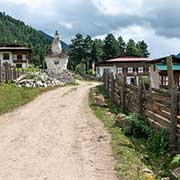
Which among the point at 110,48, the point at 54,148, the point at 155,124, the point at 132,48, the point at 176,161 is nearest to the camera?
the point at 176,161

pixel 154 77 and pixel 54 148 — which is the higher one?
pixel 154 77

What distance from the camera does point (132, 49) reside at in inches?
3693

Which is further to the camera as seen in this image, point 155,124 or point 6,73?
point 6,73

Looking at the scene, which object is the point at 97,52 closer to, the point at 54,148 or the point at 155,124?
the point at 155,124

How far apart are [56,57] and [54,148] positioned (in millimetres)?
35707

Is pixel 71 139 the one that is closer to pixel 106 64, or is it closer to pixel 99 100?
pixel 99 100

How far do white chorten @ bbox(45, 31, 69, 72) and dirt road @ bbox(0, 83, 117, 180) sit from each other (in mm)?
28972

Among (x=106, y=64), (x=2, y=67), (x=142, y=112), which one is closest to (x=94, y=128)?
(x=142, y=112)

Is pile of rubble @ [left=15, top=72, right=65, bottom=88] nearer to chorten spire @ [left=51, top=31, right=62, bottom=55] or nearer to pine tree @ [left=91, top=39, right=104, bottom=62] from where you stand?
chorten spire @ [left=51, top=31, right=62, bottom=55]

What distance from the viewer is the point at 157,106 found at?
11367 millimetres

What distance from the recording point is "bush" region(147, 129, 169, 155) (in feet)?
31.7

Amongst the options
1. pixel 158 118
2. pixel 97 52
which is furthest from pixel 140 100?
pixel 97 52

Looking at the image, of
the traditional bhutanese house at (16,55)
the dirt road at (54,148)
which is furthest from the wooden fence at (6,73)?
the traditional bhutanese house at (16,55)

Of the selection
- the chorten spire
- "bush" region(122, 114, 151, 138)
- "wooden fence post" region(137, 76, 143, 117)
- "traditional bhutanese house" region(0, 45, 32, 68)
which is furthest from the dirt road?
"traditional bhutanese house" region(0, 45, 32, 68)
